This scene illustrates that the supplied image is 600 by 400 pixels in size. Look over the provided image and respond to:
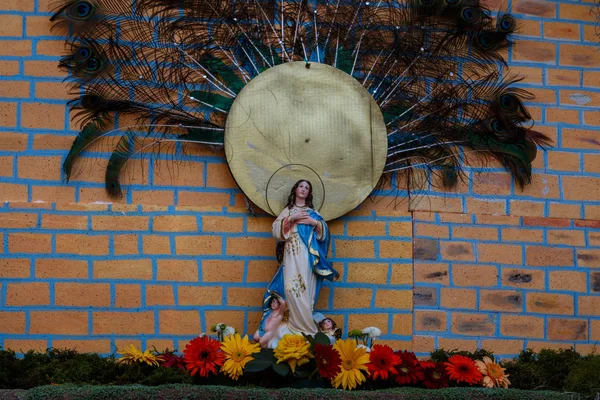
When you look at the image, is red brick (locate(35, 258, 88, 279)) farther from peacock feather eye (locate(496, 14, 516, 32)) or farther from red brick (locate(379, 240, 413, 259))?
peacock feather eye (locate(496, 14, 516, 32))

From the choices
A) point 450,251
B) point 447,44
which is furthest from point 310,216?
point 447,44

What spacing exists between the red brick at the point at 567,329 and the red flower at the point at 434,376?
1.28 m

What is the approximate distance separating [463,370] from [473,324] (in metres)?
0.90

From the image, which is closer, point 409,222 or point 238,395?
point 238,395

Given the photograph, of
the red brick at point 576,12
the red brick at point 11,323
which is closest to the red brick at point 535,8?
the red brick at point 576,12

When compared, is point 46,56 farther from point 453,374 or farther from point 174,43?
point 453,374

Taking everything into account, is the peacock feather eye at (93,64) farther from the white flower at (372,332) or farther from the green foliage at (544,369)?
the green foliage at (544,369)

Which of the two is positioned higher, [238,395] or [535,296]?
[535,296]

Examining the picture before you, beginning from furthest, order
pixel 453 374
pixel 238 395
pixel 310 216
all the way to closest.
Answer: pixel 310 216, pixel 453 374, pixel 238 395

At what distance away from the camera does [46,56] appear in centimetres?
682

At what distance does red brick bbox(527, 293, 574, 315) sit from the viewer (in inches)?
275

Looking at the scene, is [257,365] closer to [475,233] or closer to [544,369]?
[544,369]

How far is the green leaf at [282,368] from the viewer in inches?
228

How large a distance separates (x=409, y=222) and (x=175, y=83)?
1771mm
